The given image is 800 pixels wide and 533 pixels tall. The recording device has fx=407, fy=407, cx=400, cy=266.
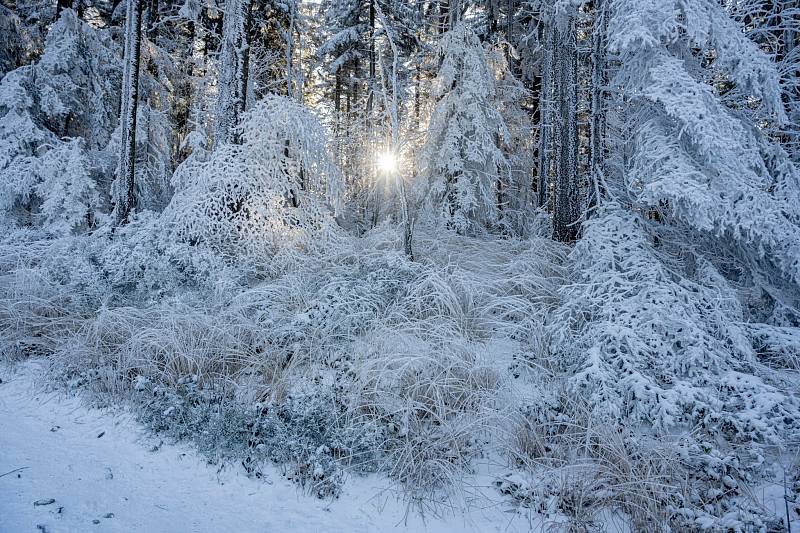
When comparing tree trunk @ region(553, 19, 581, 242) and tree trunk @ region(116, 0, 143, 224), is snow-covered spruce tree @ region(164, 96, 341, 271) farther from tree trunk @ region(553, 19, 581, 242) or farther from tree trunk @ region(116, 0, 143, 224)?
tree trunk @ region(553, 19, 581, 242)

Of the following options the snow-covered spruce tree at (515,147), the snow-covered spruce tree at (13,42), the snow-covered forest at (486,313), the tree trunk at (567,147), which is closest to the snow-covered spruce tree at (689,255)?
the snow-covered forest at (486,313)

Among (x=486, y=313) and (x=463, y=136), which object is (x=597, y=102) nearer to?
(x=486, y=313)

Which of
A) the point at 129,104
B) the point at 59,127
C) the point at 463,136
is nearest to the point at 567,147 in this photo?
the point at 463,136

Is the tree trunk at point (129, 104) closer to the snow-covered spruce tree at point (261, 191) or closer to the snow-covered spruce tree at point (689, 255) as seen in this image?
the snow-covered spruce tree at point (261, 191)

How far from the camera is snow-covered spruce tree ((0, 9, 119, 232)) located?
28.7 ft

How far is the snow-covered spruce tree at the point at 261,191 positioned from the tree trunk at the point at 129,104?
5.59 ft

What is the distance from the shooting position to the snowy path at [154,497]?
249cm

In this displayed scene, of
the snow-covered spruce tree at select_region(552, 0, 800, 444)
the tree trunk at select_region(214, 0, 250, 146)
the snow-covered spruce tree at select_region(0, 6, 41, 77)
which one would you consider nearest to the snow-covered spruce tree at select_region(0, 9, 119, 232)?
the snow-covered spruce tree at select_region(0, 6, 41, 77)

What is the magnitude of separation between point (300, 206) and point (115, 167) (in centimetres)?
636

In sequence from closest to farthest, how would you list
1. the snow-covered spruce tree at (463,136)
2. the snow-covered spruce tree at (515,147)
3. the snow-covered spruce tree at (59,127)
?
the snow-covered spruce tree at (59,127), the snow-covered spruce tree at (463,136), the snow-covered spruce tree at (515,147)

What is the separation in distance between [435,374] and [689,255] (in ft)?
11.4

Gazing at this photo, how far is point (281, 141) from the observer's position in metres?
7.12

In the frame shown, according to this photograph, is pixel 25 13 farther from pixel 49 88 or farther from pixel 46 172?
pixel 46 172

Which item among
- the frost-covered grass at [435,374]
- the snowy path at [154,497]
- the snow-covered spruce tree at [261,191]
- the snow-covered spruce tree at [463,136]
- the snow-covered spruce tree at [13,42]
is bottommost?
the snowy path at [154,497]
